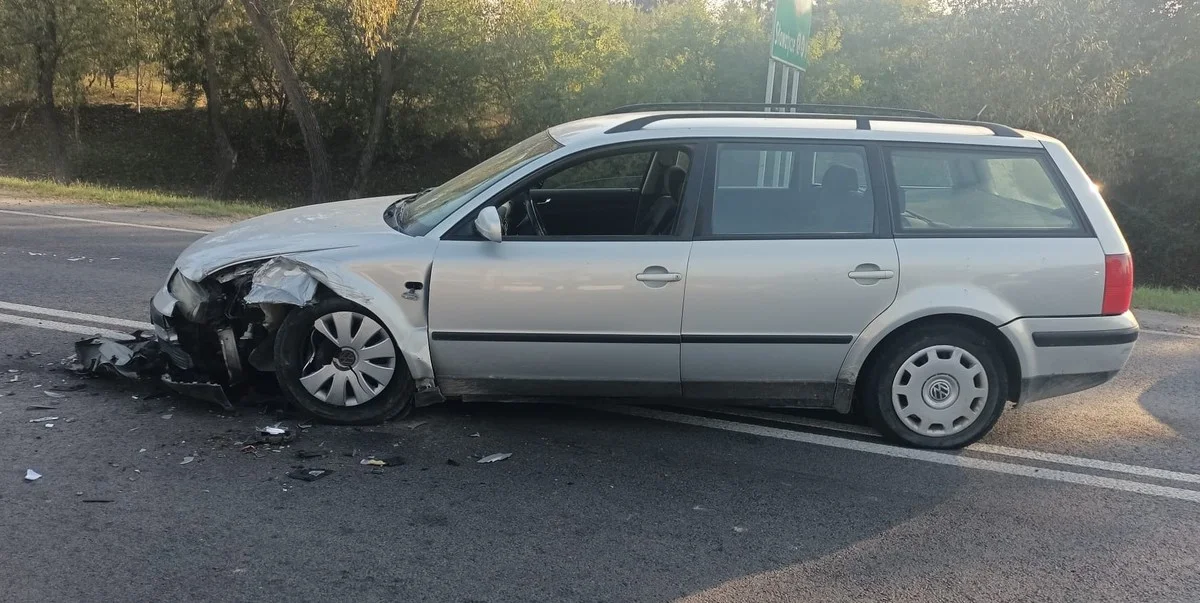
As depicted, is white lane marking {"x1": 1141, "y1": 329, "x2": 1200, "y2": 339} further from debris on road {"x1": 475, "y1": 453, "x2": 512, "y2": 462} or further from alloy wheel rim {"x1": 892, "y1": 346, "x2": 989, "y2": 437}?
debris on road {"x1": 475, "y1": 453, "x2": 512, "y2": 462}

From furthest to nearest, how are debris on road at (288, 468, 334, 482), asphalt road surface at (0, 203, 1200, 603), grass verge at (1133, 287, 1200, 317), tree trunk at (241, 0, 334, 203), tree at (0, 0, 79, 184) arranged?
1. tree at (0, 0, 79, 184)
2. tree trunk at (241, 0, 334, 203)
3. grass verge at (1133, 287, 1200, 317)
4. debris on road at (288, 468, 334, 482)
5. asphalt road surface at (0, 203, 1200, 603)

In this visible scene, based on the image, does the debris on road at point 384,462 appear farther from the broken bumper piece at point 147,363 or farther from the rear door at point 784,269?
the rear door at point 784,269

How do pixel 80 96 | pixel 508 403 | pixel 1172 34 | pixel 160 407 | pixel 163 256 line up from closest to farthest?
pixel 160 407 → pixel 508 403 → pixel 163 256 → pixel 1172 34 → pixel 80 96

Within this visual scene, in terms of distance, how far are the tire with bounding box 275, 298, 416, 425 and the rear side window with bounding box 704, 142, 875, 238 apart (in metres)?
1.82

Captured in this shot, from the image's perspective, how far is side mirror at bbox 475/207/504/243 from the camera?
199 inches

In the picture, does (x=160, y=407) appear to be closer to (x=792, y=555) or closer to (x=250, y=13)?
(x=792, y=555)

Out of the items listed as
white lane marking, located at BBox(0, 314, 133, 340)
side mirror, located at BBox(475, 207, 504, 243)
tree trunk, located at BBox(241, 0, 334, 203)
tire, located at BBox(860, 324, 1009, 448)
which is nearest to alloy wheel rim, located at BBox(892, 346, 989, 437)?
tire, located at BBox(860, 324, 1009, 448)

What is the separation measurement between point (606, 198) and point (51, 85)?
91.2 feet

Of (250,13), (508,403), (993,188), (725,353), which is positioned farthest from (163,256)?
(250,13)

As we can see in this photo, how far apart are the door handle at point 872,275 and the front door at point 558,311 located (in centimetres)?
88

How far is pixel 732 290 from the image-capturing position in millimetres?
5129

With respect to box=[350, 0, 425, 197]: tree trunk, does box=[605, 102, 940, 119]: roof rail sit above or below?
below

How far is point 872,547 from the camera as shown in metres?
4.23

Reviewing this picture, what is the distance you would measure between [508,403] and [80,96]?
3091 cm
